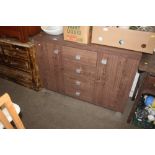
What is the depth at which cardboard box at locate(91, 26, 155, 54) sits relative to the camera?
1.34 meters

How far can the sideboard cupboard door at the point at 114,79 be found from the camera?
149 centimetres

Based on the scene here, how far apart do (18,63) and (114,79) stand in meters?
1.29

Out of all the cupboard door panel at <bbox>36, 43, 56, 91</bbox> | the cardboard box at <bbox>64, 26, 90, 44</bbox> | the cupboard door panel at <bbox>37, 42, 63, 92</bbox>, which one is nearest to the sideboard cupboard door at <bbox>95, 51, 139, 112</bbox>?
the cardboard box at <bbox>64, 26, 90, 44</bbox>

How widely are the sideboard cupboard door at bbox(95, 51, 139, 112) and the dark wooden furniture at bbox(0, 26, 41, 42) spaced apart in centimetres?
85

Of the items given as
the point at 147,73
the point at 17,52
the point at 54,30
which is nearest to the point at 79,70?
the point at 54,30

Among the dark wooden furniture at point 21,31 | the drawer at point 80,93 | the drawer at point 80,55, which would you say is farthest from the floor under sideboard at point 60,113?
the dark wooden furniture at point 21,31

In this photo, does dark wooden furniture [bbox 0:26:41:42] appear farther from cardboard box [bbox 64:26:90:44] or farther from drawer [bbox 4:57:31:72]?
cardboard box [bbox 64:26:90:44]

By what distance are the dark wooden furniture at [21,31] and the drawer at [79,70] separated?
54cm

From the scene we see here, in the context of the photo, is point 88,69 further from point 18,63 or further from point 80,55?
point 18,63

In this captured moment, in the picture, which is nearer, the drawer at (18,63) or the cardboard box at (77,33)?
the cardboard box at (77,33)

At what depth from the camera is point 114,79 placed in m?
1.65

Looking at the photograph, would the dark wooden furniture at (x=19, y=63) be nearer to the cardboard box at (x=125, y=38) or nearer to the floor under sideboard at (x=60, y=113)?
the floor under sideboard at (x=60, y=113)

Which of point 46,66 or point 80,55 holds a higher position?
point 80,55
